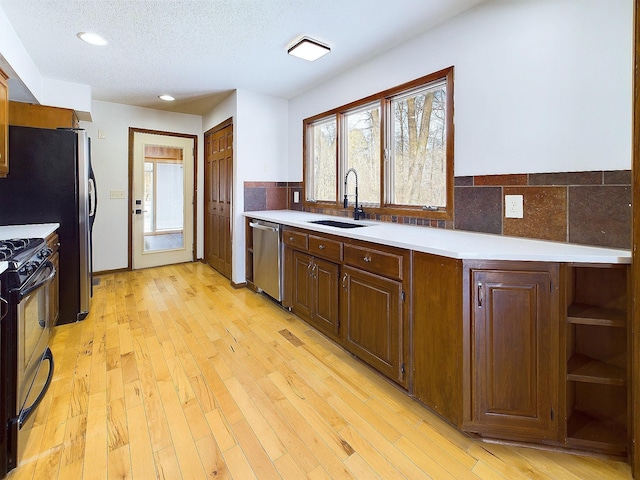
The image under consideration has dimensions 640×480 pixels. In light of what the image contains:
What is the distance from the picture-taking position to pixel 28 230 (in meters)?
2.44

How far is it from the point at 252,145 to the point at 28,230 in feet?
7.72

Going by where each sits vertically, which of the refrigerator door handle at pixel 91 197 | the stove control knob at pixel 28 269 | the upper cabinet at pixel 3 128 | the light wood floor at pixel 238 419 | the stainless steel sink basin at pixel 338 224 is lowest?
the light wood floor at pixel 238 419

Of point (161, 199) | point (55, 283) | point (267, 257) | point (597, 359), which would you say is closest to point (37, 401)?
point (55, 283)

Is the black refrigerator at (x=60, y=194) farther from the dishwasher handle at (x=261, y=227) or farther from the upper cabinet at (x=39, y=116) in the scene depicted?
the dishwasher handle at (x=261, y=227)

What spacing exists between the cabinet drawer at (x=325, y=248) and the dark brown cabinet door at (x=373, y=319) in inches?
5.7

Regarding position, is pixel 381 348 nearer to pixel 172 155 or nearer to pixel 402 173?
pixel 402 173

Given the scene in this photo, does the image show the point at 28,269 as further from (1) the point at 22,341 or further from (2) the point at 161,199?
(2) the point at 161,199

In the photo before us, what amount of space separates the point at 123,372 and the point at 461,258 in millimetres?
2225

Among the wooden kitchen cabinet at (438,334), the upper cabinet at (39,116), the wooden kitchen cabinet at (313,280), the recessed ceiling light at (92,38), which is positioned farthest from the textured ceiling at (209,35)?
the wooden kitchen cabinet at (438,334)

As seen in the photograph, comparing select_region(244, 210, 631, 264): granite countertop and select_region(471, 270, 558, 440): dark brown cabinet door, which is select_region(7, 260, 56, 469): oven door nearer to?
select_region(244, 210, 631, 264): granite countertop

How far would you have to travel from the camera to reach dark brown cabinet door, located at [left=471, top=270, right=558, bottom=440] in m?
1.45

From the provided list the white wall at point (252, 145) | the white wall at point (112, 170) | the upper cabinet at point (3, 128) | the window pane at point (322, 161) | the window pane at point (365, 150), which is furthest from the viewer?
the white wall at point (112, 170)

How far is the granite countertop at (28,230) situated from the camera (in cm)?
222

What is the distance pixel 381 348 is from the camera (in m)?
2.01
